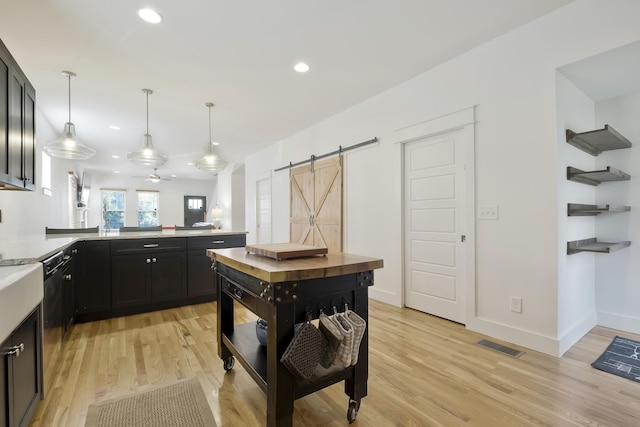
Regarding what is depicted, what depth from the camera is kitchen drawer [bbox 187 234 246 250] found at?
3678mm

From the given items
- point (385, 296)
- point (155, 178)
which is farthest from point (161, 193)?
point (385, 296)

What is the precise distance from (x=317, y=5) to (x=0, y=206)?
3.95m

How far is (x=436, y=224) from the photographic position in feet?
10.8

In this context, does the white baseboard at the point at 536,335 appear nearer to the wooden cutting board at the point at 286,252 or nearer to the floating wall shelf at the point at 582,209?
the floating wall shelf at the point at 582,209

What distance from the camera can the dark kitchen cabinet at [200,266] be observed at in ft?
12.0

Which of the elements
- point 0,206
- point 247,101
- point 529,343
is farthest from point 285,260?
point 0,206

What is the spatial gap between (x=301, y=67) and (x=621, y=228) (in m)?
3.66


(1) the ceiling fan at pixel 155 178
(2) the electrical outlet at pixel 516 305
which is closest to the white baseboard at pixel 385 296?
(2) the electrical outlet at pixel 516 305

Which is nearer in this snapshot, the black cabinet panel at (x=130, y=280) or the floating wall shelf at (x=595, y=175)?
the floating wall shelf at (x=595, y=175)

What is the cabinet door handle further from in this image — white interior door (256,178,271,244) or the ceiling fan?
the ceiling fan

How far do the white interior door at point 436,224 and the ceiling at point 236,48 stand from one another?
3.19 ft

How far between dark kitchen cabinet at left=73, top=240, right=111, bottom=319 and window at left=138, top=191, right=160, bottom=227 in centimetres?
924

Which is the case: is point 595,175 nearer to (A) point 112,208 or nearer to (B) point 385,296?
(B) point 385,296

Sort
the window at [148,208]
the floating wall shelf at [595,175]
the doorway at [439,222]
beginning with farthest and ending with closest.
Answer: the window at [148,208], the doorway at [439,222], the floating wall shelf at [595,175]
